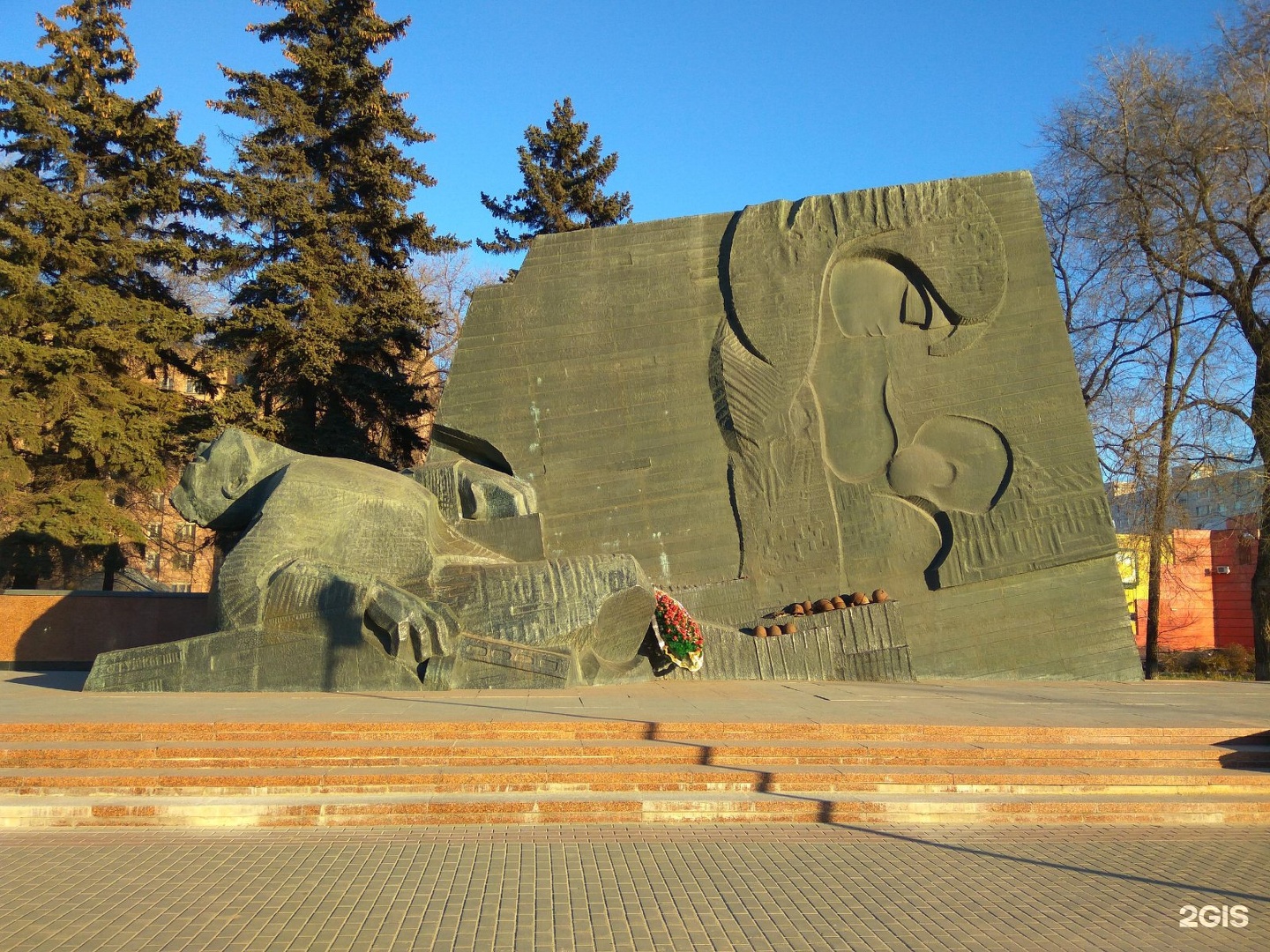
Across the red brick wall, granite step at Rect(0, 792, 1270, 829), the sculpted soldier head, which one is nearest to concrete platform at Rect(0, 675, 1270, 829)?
granite step at Rect(0, 792, 1270, 829)

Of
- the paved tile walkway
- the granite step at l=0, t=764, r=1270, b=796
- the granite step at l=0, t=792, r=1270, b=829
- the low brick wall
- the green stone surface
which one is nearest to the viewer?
the paved tile walkway

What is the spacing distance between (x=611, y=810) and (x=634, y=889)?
3.58ft

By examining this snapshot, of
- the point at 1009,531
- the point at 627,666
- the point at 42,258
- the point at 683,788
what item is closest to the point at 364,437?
the point at 42,258

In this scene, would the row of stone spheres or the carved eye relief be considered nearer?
the row of stone spheres

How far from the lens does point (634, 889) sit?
392cm

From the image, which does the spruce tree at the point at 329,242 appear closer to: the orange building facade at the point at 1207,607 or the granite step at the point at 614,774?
the granite step at the point at 614,774

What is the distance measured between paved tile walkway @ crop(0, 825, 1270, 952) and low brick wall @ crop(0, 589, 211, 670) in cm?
734

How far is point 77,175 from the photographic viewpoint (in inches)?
615

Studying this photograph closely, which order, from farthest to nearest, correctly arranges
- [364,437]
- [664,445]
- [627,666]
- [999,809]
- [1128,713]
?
[364,437], [664,445], [627,666], [1128,713], [999,809]

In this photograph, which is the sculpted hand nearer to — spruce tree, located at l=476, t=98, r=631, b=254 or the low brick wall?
the low brick wall

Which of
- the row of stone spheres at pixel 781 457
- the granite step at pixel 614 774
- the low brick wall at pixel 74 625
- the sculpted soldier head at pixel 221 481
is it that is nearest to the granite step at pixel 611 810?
the granite step at pixel 614 774

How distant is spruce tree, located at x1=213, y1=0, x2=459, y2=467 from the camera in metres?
15.1

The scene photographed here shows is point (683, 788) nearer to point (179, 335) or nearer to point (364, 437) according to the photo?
point (364, 437)

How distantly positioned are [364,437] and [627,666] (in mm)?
8789
